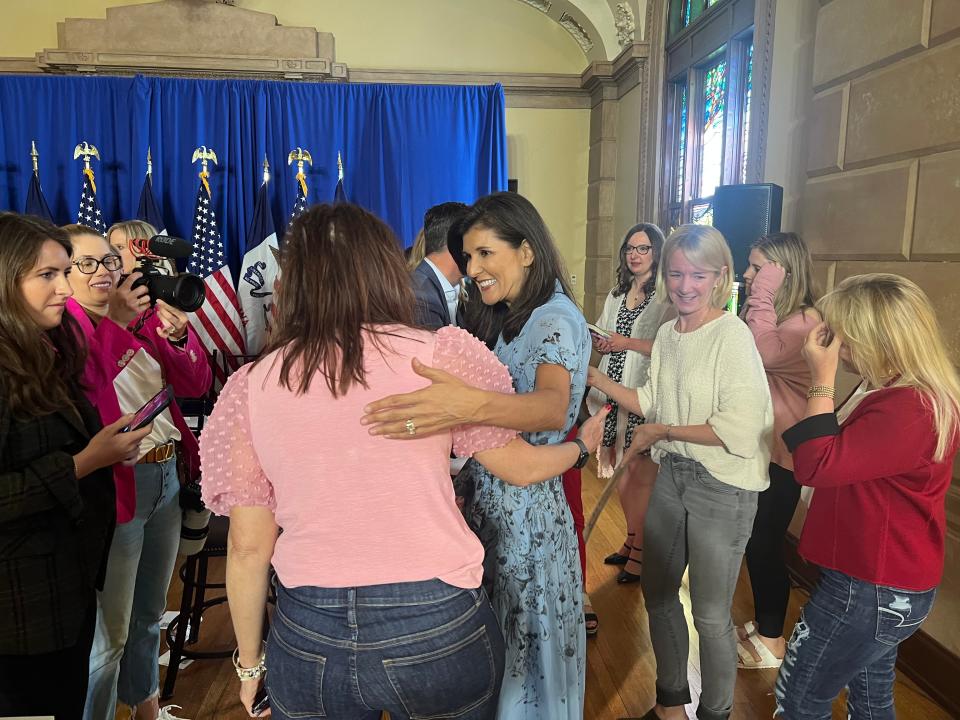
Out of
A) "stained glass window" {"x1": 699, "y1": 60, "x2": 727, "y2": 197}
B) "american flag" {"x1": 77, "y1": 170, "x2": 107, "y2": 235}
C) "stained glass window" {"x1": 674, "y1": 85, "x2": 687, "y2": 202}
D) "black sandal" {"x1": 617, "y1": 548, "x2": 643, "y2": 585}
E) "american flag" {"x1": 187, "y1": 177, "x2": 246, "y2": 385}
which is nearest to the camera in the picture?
"black sandal" {"x1": 617, "y1": 548, "x2": 643, "y2": 585}

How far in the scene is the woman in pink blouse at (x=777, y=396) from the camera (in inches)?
92.9

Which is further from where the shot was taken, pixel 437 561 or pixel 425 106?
pixel 425 106

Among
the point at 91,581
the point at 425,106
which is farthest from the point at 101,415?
the point at 425,106

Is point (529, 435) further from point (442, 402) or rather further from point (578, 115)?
point (578, 115)

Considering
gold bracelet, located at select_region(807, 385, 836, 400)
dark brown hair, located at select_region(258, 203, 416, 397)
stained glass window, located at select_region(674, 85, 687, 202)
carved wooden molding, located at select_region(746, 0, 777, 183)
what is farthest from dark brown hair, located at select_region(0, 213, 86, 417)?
stained glass window, located at select_region(674, 85, 687, 202)

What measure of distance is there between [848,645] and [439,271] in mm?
1782

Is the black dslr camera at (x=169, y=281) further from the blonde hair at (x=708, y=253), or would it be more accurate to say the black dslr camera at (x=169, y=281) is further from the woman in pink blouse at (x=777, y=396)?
the woman in pink blouse at (x=777, y=396)

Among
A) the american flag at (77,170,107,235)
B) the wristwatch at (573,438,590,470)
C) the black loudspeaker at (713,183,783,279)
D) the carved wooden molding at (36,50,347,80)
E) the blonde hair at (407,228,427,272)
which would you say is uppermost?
the carved wooden molding at (36,50,347,80)

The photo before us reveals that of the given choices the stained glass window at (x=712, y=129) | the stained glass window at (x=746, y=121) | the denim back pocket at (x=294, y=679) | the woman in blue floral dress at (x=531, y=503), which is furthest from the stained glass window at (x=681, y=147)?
the denim back pocket at (x=294, y=679)

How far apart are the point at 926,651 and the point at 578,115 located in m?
4.88

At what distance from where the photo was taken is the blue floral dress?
141 cm

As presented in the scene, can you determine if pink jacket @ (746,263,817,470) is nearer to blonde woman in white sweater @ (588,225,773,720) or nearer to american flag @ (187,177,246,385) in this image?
blonde woman in white sweater @ (588,225,773,720)

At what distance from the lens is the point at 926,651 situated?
2248 millimetres

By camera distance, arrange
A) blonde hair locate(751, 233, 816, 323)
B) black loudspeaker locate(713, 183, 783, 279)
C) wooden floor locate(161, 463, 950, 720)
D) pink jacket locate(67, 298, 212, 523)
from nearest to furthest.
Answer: pink jacket locate(67, 298, 212, 523) → wooden floor locate(161, 463, 950, 720) → blonde hair locate(751, 233, 816, 323) → black loudspeaker locate(713, 183, 783, 279)
